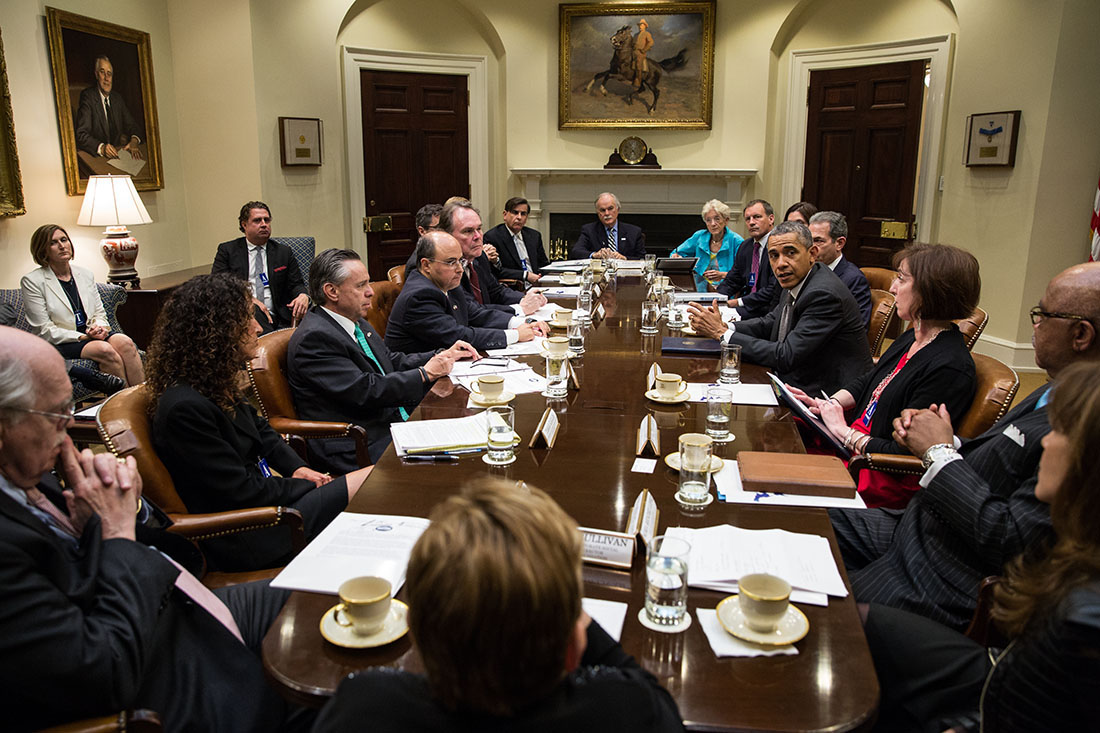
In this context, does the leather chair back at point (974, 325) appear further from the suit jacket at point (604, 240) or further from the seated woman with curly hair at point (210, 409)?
the suit jacket at point (604, 240)

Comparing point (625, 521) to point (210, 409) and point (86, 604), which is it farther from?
point (210, 409)

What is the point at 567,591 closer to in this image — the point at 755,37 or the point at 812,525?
the point at 812,525

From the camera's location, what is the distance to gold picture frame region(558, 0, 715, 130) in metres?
7.98

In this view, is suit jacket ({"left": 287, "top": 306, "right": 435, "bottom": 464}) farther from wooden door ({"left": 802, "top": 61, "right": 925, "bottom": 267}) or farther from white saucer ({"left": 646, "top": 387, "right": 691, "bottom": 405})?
wooden door ({"left": 802, "top": 61, "right": 925, "bottom": 267})

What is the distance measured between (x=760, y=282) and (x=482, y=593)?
15.3ft

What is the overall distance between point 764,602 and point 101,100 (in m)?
5.92

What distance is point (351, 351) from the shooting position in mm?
2980

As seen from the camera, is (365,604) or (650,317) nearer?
(365,604)

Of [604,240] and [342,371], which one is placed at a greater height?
[604,240]

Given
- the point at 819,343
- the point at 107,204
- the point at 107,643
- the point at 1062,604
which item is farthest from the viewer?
the point at 107,204

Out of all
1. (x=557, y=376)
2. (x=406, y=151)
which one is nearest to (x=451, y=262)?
(x=557, y=376)

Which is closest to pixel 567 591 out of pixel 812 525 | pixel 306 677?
pixel 306 677

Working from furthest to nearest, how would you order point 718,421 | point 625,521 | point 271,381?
point 271,381 < point 718,421 < point 625,521

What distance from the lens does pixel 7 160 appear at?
4.73 meters
